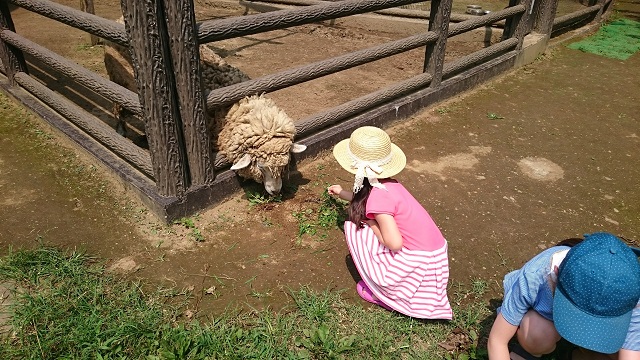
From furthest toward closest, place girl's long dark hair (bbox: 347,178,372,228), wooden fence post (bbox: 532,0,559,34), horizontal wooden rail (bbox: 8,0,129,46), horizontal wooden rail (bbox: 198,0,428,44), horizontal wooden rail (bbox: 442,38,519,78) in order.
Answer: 1. wooden fence post (bbox: 532,0,559,34)
2. horizontal wooden rail (bbox: 442,38,519,78)
3. horizontal wooden rail (bbox: 198,0,428,44)
4. horizontal wooden rail (bbox: 8,0,129,46)
5. girl's long dark hair (bbox: 347,178,372,228)

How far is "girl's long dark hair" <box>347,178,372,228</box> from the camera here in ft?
7.57

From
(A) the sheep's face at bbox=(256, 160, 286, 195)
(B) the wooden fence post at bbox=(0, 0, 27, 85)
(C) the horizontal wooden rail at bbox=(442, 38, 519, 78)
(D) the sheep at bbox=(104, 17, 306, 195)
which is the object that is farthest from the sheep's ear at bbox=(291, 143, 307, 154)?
(B) the wooden fence post at bbox=(0, 0, 27, 85)

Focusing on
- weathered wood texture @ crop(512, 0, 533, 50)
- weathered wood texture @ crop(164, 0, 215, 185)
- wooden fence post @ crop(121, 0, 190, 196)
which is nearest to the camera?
wooden fence post @ crop(121, 0, 190, 196)

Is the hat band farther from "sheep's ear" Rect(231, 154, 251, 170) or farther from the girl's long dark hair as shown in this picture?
"sheep's ear" Rect(231, 154, 251, 170)

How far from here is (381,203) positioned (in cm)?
217

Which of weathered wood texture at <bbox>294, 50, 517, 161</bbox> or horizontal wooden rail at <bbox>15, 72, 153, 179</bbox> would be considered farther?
weathered wood texture at <bbox>294, 50, 517, 161</bbox>

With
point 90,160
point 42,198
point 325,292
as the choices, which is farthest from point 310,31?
point 325,292

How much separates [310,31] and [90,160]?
520cm

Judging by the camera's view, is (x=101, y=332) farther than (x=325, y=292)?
No

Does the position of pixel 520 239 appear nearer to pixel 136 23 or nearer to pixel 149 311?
pixel 149 311

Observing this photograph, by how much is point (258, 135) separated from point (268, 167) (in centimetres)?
22

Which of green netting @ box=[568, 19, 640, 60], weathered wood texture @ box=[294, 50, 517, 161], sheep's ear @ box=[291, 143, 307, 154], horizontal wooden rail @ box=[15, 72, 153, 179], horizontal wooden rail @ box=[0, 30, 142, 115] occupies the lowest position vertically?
green netting @ box=[568, 19, 640, 60]

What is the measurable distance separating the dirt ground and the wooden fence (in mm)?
171

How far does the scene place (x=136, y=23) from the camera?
2.53 m
